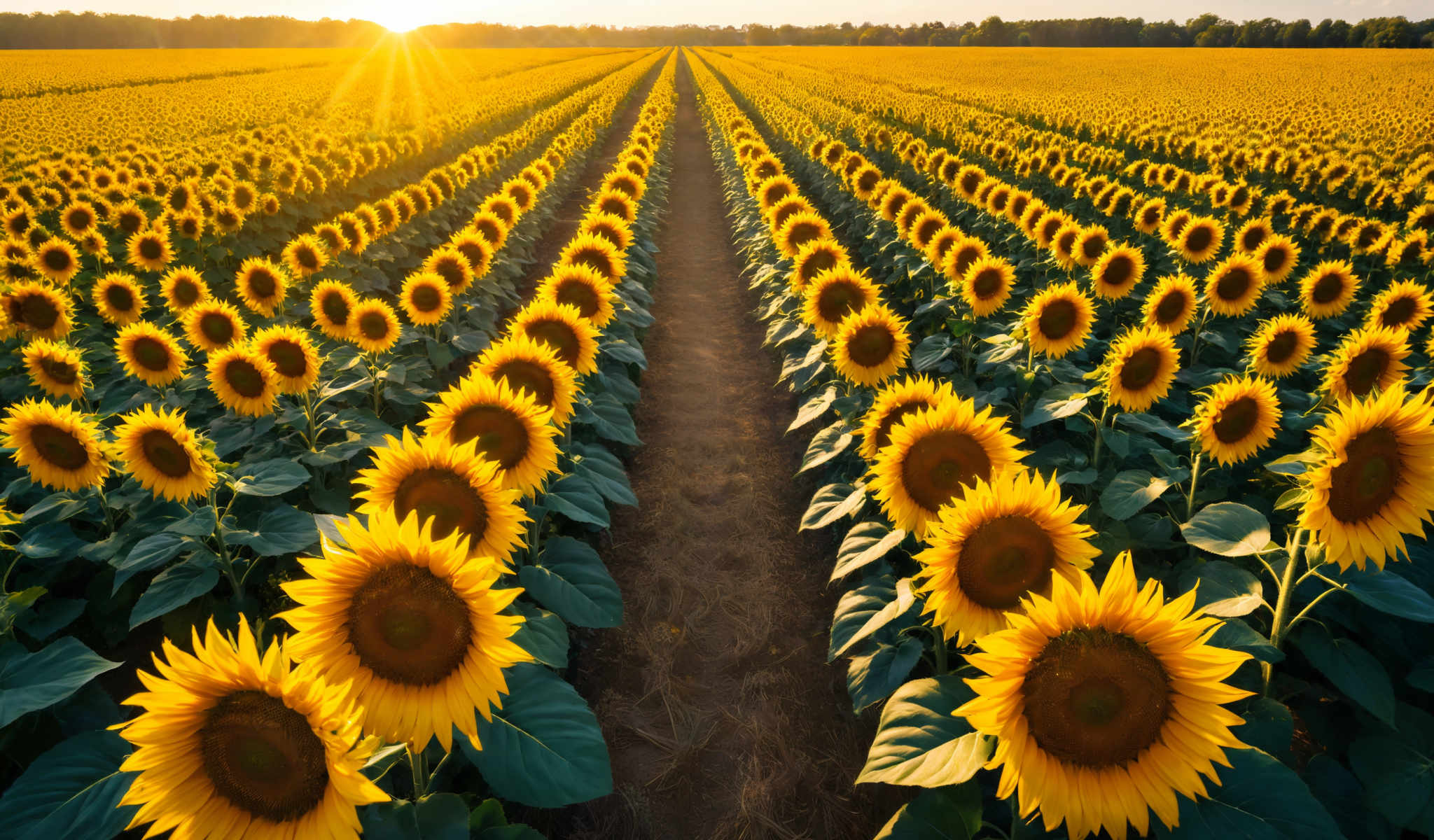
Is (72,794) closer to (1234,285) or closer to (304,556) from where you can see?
(304,556)

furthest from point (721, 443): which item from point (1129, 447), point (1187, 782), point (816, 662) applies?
point (1187, 782)

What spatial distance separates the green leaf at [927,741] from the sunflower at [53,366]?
5.78 metres

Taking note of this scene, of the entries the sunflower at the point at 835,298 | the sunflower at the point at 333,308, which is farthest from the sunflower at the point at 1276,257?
the sunflower at the point at 333,308

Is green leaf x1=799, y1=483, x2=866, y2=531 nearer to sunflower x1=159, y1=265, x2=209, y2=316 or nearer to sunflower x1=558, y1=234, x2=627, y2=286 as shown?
sunflower x1=558, y1=234, x2=627, y2=286

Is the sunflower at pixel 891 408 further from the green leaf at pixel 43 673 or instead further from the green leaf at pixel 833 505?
the green leaf at pixel 43 673

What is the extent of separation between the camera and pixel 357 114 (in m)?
25.9

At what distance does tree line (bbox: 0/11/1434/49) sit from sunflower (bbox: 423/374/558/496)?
114 meters

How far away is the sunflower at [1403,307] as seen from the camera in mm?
5203

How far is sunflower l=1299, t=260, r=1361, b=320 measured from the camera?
6.38m

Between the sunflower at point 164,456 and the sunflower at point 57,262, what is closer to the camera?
the sunflower at point 164,456

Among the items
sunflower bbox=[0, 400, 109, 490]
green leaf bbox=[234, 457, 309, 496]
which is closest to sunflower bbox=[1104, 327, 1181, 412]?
green leaf bbox=[234, 457, 309, 496]

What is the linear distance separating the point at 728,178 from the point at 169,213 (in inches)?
479

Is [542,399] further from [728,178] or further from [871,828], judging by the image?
[728,178]

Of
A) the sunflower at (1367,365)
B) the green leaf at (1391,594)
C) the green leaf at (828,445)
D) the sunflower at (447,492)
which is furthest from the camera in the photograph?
the green leaf at (828,445)
